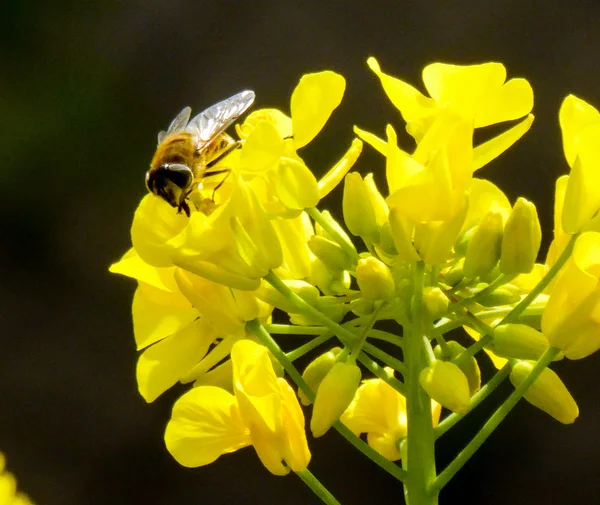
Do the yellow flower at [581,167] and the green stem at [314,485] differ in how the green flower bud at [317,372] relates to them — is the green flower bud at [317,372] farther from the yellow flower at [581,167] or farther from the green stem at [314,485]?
the yellow flower at [581,167]

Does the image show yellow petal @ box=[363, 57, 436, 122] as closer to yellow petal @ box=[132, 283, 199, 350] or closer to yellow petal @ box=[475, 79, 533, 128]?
yellow petal @ box=[475, 79, 533, 128]

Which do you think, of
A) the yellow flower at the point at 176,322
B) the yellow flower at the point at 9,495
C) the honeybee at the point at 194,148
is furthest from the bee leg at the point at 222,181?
the yellow flower at the point at 9,495

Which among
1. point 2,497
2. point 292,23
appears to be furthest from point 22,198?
point 2,497

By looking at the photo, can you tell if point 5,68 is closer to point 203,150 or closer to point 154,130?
point 154,130

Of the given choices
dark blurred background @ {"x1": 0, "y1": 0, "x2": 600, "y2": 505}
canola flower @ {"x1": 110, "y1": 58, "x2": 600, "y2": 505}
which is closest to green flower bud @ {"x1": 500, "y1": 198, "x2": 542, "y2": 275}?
canola flower @ {"x1": 110, "y1": 58, "x2": 600, "y2": 505}

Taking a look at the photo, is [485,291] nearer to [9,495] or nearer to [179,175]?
[179,175]

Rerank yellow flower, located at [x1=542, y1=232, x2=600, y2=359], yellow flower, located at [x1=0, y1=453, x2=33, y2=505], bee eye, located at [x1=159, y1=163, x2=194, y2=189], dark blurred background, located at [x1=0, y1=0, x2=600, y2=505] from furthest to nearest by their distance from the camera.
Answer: dark blurred background, located at [x1=0, y1=0, x2=600, y2=505], yellow flower, located at [x1=0, y1=453, x2=33, y2=505], bee eye, located at [x1=159, y1=163, x2=194, y2=189], yellow flower, located at [x1=542, y1=232, x2=600, y2=359]

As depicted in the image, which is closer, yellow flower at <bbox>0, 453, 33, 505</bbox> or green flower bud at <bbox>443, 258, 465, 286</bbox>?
green flower bud at <bbox>443, 258, 465, 286</bbox>
